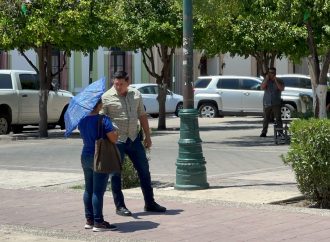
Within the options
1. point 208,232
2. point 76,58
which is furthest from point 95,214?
point 76,58

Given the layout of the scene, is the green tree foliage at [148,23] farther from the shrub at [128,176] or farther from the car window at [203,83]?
the shrub at [128,176]

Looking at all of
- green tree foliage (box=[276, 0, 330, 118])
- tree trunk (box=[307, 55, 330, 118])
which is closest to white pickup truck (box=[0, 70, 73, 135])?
green tree foliage (box=[276, 0, 330, 118])

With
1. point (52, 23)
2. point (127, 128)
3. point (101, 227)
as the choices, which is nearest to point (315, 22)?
point (52, 23)

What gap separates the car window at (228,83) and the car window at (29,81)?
957cm

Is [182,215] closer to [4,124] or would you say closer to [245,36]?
[4,124]

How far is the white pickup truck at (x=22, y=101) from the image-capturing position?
24641mm

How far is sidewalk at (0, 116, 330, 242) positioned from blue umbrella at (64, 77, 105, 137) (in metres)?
1.23

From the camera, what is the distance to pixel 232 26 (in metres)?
26.7

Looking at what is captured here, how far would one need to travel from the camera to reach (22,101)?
25031mm

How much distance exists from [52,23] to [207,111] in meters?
12.6

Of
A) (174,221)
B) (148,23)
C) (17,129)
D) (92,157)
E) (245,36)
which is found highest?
(148,23)

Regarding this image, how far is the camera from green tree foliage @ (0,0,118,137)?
22.1 metres

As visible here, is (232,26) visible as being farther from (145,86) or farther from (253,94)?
(145,86)

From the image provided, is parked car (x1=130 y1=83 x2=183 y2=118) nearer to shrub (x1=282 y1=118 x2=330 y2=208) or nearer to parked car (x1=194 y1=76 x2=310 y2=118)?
parked car (x1=194 y1=76 x2=310 y2=118)
